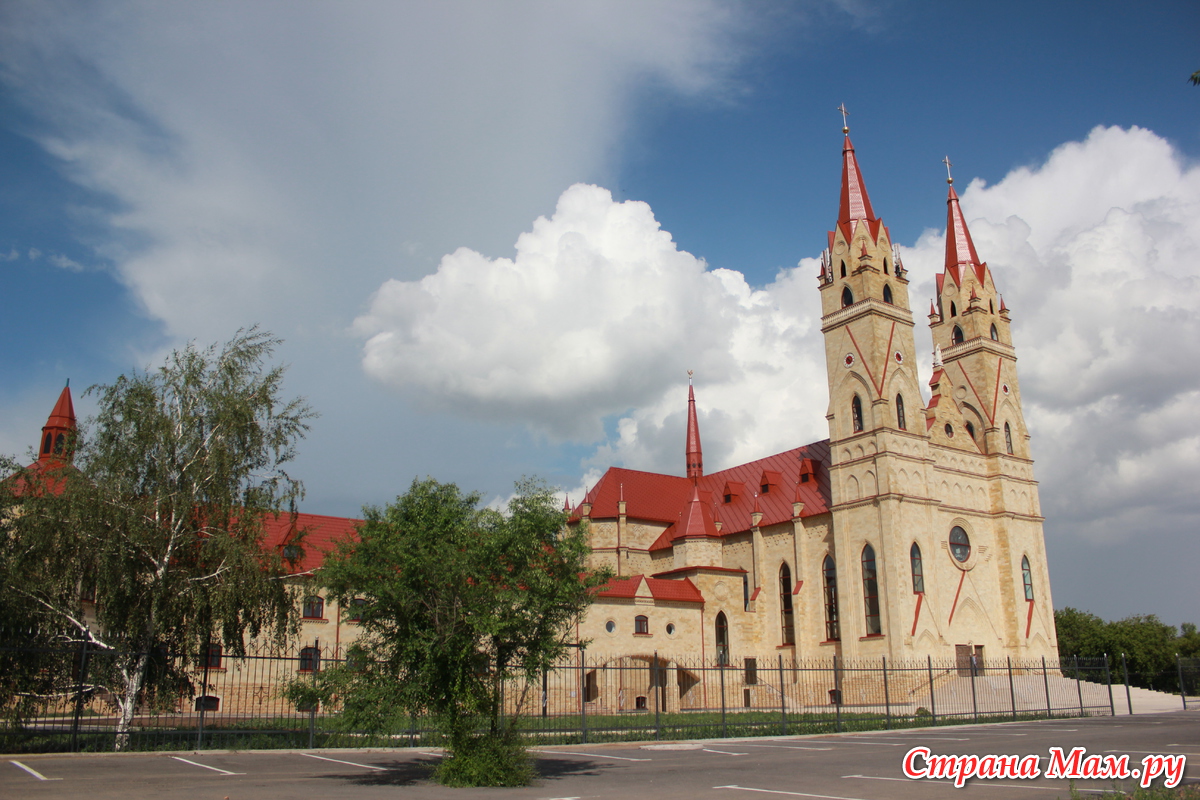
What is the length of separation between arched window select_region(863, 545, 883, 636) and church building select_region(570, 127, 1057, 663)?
9 cm

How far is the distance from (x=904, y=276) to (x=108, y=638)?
41702mm

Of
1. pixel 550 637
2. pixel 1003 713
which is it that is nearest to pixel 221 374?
pixel 550 637

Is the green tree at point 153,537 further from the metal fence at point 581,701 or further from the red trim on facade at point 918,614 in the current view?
the red trim on facade at point 918,614

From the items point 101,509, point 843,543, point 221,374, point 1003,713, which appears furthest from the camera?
point 843,543

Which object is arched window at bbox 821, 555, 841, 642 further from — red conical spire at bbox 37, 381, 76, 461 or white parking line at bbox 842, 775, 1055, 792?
red conical spire at bbox 37, 381, 76, 461

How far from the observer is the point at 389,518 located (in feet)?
50.1

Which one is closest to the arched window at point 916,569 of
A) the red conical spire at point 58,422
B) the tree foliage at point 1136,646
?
the tree foliage at point 1136,646

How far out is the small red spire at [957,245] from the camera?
54.3 m

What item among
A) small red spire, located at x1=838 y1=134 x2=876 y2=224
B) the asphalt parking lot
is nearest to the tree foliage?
small red spire, located at x1=838 y1=134 x2=876 y2=224

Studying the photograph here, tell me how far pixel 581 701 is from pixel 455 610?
11.7 metres

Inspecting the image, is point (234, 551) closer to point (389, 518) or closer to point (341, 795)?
point (389, 518)

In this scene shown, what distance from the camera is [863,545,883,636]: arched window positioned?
4112 cm

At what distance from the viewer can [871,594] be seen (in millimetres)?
41750

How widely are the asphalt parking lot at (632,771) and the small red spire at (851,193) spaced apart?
103 ft
